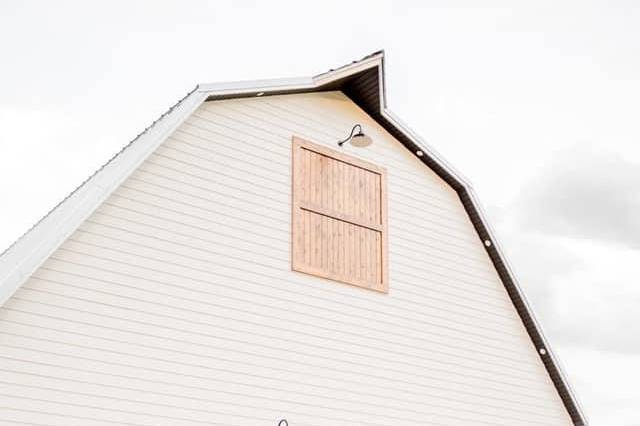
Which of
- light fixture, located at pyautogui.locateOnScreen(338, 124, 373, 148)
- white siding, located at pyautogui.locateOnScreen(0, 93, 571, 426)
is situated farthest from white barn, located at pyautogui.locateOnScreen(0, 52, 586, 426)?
light fixture, located at pyautogui.locateOnScreen(338, 124, 373, 148)

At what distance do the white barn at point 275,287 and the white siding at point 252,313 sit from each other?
0.9 inches

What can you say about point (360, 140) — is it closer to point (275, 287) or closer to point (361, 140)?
point (361, 140)

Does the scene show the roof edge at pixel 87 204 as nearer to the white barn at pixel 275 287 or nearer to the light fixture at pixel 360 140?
the white barn at pixel 275 287

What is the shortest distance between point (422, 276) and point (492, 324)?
160cm

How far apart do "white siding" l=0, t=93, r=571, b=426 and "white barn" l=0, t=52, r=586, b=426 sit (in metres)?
0.02

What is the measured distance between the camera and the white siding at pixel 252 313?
37.3ft

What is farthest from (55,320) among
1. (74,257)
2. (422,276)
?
(422,276)

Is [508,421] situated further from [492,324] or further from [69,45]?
[69,45]

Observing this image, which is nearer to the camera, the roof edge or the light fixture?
the roof edge

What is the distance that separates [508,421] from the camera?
617 inches

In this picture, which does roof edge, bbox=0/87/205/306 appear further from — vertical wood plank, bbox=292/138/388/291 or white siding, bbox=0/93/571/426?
vertical wood plank, bbox=292/138/388/291

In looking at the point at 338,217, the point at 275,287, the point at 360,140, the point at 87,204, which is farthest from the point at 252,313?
the point at 360,140

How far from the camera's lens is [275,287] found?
13320mm

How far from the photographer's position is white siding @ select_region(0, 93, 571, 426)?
11.4 meters
